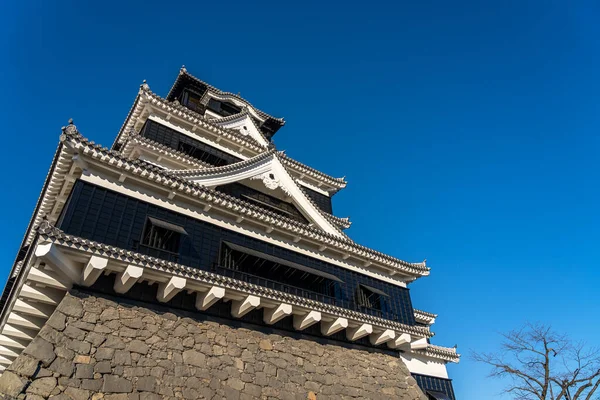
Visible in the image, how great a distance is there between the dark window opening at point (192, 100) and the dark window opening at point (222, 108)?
1.85 feet

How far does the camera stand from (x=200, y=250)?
11.0m

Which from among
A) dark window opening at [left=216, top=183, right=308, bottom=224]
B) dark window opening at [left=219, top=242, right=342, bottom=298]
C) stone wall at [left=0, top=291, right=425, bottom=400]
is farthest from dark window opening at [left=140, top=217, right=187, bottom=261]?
dark window opening at [left=216, top=183, right=308, bottom=224]

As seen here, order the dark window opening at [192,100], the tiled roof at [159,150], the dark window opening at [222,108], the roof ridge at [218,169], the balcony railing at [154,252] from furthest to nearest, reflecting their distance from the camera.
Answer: the dark window opening at [222,108] → the dark window opening at [192,100] → the tiled roof at [159,150] → the roof ridge at [218,169] → the balcony railing at [154,252]

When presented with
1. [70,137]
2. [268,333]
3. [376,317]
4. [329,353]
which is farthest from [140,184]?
[376,317]

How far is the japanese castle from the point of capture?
8.82 m

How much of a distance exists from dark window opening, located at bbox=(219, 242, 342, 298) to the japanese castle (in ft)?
0.13

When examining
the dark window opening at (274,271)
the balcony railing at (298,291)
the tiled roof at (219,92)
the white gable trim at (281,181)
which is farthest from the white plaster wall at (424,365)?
the tiled roof at (219,92)

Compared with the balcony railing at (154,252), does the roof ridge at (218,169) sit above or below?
above

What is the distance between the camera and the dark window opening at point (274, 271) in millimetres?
11586

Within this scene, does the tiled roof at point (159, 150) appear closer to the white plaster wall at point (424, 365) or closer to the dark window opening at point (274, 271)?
the dark window opening at point (274, 271)

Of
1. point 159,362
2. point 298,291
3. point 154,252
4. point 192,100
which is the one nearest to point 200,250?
point 154,252

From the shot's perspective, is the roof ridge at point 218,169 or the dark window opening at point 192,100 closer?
the roof ridge at point 218,169

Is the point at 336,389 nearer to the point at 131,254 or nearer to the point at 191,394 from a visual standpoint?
the point at 191,394

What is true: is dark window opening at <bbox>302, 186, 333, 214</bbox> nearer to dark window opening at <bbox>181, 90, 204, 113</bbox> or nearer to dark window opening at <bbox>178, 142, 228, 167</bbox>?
dark window opening at <bbox>178, 142, 228, 167</bbox>
